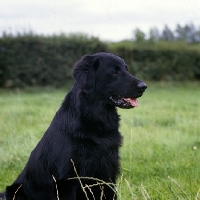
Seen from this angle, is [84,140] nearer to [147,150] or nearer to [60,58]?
[147,150]

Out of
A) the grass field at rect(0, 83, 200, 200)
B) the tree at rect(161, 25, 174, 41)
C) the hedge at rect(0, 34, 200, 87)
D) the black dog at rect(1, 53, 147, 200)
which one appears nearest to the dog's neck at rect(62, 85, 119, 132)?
the black dog at rect(1, 53, 147, 200)

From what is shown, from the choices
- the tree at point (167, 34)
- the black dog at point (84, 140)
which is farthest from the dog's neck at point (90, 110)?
the tree at point (167, 34)

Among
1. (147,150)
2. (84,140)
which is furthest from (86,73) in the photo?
(147,150)

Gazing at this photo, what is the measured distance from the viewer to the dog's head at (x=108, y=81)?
11.3 ft

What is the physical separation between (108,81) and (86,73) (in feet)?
0.70

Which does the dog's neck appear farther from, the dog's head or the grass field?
the grass field

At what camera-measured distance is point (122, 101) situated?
3.49 meters

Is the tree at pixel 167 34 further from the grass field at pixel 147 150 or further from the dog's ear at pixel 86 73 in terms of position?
the dog's ear at pixel 86 73

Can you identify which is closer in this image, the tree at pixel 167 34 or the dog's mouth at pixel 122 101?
the dog's mouth at pixel 122 101

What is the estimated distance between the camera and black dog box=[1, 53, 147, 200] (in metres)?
3.27

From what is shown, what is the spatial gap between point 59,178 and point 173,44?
17.7 metres

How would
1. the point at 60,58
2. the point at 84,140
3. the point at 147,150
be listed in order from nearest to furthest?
the point at 84,140
the point at 147,150
the point at 60,58

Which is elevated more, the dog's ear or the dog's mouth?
the dog's ear

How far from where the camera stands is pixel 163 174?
4668 millimetres
